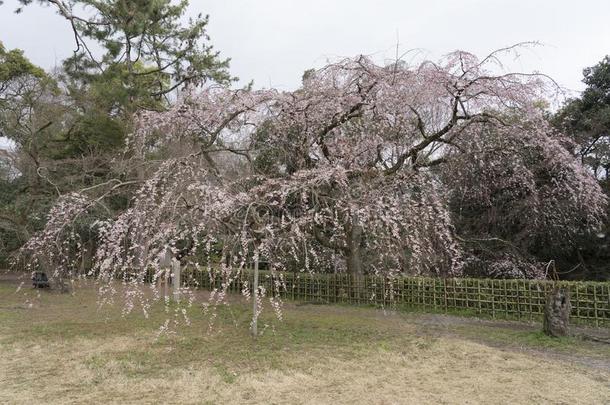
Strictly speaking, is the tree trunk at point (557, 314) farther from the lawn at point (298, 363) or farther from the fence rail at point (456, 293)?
the fence rail at point (456, 293)

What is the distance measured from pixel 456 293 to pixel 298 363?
15.3 feet

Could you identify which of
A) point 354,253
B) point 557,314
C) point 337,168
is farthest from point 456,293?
point 337,168

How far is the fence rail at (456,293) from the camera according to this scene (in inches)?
279

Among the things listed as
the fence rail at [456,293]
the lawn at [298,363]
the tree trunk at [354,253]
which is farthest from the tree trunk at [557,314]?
the tree trunk at [354,253]

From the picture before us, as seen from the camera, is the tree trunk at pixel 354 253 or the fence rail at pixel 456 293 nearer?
the fence rail at pixel 456 293

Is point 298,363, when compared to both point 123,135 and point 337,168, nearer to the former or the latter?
point 337,168

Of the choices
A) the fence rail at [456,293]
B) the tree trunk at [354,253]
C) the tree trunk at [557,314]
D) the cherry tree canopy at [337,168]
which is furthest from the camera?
the tree trunk at [354,253]

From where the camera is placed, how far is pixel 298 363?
181 inches

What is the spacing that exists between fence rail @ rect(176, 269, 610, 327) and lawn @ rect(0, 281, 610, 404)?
0.60 meters

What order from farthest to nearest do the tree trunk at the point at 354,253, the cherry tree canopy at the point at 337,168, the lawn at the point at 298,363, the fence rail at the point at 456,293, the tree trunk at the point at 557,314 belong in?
the tree trunk at the point at 354,253
the fence rail at the point at 456,293
the tree trunk at the point at 557,314
the cherry tree canopy at the point at 337,168
the lawn at the point at 298,363

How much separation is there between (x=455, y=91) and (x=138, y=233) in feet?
14.2

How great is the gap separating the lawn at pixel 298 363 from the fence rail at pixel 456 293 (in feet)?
1.96

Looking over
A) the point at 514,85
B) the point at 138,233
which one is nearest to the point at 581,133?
the point at 514,85

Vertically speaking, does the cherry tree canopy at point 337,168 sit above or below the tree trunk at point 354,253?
above
